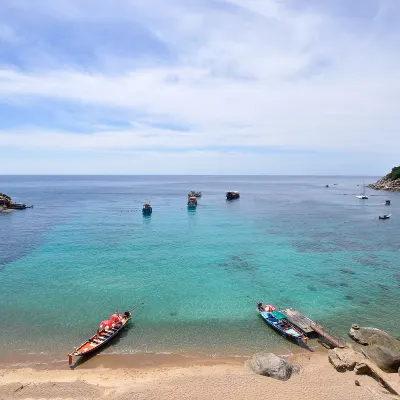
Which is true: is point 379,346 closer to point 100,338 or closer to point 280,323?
point 280,323

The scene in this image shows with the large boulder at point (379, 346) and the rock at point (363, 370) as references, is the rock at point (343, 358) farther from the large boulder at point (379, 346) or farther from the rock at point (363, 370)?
the large boulder at point (379, 346)

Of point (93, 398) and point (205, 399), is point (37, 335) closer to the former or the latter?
point (93, 398)

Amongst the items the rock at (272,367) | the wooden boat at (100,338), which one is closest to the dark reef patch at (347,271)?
the rock at (272,367)

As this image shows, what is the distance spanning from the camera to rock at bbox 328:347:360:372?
85.1 ft

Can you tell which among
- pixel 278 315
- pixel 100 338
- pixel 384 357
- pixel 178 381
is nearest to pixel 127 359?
pixel 100 338

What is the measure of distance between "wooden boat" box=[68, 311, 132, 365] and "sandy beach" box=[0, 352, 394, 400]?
952mm

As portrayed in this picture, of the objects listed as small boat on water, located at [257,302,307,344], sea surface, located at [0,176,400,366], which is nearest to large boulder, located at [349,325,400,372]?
sea surface, located at [0,176,400,366]

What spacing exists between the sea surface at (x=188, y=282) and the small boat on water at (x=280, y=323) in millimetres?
996

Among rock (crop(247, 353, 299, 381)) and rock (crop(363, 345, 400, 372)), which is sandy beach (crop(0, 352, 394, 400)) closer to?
rock (crop(247, 353, 299, 381))

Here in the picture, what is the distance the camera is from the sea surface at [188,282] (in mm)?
32062

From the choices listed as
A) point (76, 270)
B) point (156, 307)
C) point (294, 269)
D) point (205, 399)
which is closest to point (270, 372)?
point (205, 399)

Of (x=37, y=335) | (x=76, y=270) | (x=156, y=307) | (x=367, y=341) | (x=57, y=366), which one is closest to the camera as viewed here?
(x=57, y=366)

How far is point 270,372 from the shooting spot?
2494 centimetres

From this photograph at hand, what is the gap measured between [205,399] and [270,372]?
5653 millimetres
